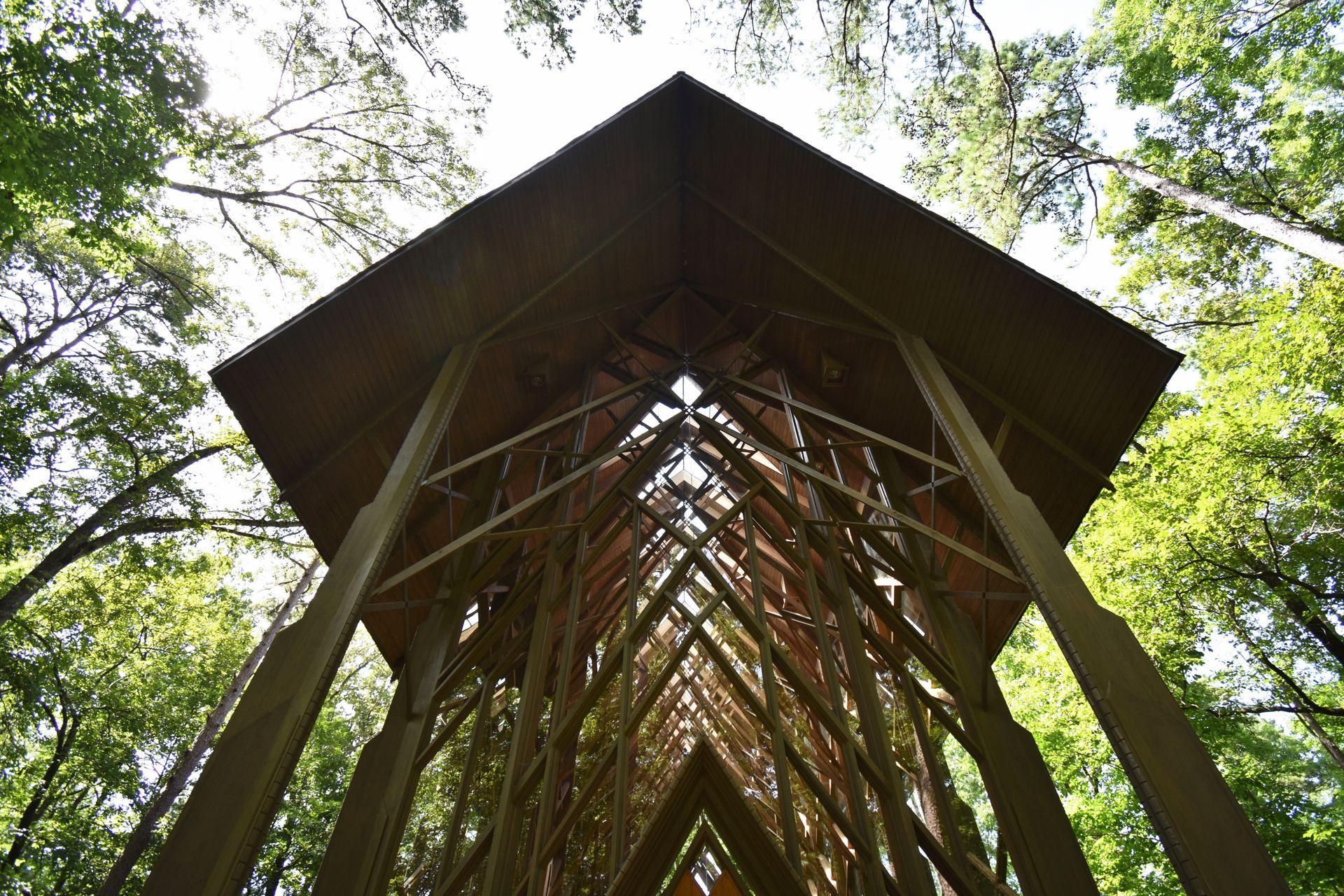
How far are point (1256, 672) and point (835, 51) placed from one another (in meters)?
10.7

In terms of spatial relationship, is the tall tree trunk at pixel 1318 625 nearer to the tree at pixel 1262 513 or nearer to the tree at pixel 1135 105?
the tree at pixel 1262 513

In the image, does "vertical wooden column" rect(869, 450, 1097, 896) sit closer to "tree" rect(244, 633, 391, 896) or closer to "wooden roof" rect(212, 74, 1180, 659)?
"wooden roof" rect(212, 74, 1180, 659)

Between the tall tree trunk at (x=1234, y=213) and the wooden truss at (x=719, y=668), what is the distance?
4.50m

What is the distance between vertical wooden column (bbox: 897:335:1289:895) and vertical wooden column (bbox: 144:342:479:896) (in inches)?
168

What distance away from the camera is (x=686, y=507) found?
1227cm

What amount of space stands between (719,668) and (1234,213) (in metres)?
8.64

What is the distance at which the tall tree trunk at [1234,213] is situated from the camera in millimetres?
7293

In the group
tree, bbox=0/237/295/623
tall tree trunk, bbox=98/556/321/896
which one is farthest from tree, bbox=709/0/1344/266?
tall tree trunk, bbox=98/556/321/896

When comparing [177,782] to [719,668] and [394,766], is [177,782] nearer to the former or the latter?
[394,766]

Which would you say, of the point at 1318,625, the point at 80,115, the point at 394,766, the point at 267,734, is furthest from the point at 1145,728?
the point at 80,115

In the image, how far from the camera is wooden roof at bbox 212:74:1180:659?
19.5 ft

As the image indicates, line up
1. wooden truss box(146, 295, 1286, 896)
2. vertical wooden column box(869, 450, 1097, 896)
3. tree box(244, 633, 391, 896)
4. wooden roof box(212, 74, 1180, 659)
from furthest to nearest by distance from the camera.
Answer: tree box(244, 633, 391, 896) < wooden roof box(212, 74, 1180, 659) < vertical wooden column box(869, 450, 1097, 896) < wooden truss box(146, 295, 1286, 896)

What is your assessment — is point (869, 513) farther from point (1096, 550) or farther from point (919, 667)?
point (1096, 550)

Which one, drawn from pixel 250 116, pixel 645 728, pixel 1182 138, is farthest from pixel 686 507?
pixel 1182 138
